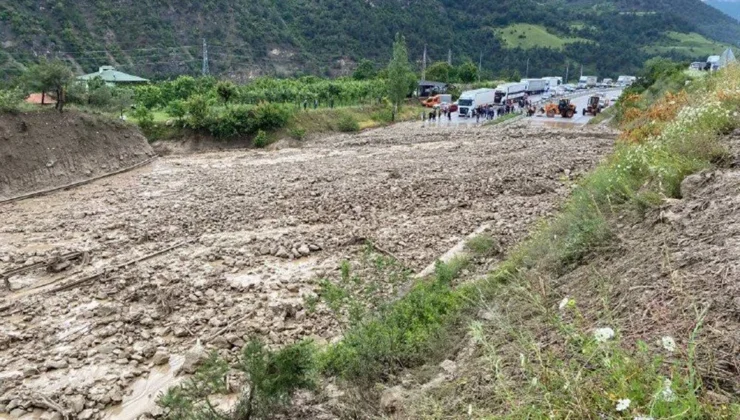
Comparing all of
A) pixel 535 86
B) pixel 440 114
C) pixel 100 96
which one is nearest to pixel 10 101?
pixel 100 96

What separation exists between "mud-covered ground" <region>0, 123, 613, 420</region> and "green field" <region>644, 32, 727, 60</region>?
121509mm

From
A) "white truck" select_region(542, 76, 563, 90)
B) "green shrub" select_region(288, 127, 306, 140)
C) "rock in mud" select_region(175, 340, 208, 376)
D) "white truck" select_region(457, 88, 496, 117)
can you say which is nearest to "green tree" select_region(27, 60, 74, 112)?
"green shrub" select_region(288, 127, 306, 140)

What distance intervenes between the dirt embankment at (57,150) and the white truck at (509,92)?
124ft

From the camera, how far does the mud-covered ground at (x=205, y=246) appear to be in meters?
8.41

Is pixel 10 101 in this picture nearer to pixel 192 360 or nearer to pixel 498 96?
Result: pixel 192 360

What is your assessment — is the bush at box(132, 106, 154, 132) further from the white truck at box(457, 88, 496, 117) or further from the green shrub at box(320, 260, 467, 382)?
the green shrub at box(320, 260, 467, 382)

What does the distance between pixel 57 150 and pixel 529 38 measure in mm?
126755

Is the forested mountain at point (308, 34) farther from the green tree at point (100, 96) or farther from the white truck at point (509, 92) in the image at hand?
the white truck at point (509, 92)

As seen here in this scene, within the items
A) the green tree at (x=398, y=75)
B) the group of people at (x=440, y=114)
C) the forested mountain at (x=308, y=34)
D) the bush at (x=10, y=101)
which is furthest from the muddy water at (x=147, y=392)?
the forested mountain at (x=308, y=34)

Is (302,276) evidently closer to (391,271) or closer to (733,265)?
(391,271)

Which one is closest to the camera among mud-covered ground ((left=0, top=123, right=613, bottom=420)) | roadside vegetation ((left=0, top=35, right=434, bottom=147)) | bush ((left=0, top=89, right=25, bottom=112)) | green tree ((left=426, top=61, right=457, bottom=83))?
mud-covered ground ((left=0, top=123, right=613, bottom=420))

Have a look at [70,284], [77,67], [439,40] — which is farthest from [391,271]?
[439,40]

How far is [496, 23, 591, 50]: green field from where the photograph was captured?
124750mm

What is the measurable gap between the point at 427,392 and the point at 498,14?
152316mm
